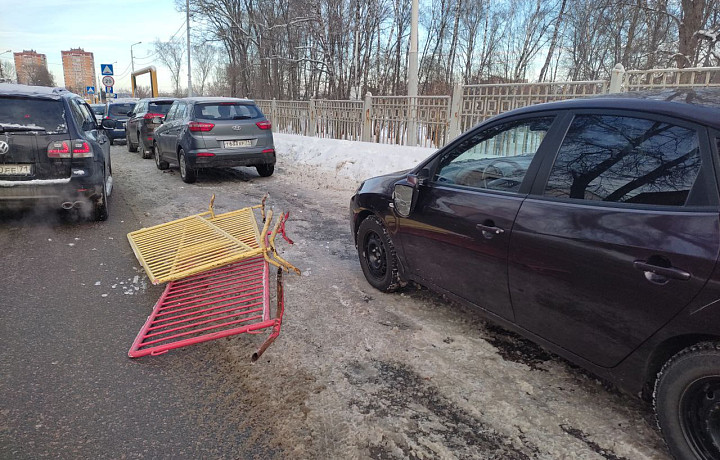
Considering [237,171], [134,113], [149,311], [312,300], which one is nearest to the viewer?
[149,311]

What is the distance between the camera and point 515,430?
2.26 metres

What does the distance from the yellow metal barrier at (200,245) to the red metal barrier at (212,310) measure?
17 cm

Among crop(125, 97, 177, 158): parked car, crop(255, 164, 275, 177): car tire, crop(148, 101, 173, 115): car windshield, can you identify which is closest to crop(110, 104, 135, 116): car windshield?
crop(125, 97, 177, 158): parked car

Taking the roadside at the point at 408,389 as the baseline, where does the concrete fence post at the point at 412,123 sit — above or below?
above

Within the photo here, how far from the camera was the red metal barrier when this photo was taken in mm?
2939

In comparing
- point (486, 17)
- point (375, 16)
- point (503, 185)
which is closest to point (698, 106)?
point (503, 185)

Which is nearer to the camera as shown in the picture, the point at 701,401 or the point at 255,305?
the point at 701,401

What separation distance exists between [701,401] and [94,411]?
113 inches

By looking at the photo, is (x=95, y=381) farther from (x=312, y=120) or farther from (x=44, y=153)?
(x=312, y=120)

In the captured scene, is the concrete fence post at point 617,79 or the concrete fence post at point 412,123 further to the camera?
the concrete fence post at point 412,123

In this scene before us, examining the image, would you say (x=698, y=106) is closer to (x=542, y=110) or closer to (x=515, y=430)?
(x=542, y=110)

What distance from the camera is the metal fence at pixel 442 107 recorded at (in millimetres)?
7699

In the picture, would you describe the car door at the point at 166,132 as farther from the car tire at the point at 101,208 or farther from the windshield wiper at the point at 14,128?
the windshield wiper at the point at 14,128

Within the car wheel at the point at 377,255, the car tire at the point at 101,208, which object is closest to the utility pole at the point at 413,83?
the car tire at the point at 101,208
